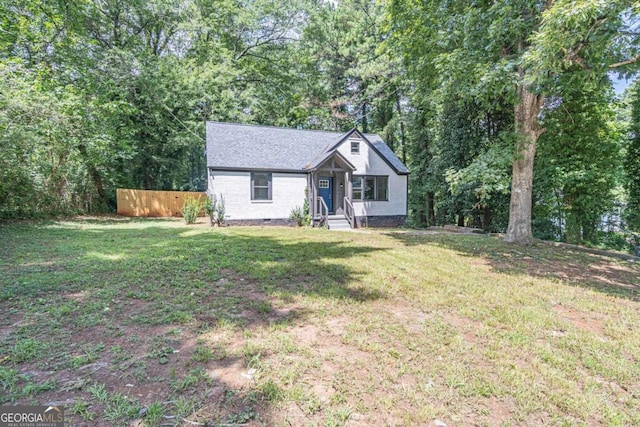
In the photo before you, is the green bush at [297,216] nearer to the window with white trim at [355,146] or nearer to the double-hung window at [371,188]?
the double-hung window at [371,188]

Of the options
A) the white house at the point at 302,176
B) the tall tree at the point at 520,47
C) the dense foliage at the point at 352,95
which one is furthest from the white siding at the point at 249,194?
the tall tree at the point at 520,47

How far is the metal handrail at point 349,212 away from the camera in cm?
1436

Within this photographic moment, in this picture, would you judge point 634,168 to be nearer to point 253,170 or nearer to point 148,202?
point 253,170

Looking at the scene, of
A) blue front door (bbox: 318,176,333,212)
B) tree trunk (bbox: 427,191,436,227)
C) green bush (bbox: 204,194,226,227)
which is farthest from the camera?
tree trunk (bbox: 427,191,436,227)

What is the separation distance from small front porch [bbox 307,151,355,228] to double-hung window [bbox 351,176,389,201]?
2.28ft

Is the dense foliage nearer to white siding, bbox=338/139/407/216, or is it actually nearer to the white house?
white siding, bbox=338/139/407/216

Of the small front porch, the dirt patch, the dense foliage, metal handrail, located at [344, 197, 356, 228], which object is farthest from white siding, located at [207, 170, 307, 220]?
the dirt patch

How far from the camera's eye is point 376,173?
1579 centimetres

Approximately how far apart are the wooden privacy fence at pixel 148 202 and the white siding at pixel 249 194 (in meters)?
7.87

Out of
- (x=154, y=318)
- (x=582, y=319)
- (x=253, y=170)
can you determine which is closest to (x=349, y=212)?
(x=253, y=170)

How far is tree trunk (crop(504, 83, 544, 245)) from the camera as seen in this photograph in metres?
8.25

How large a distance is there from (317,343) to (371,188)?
1360cm

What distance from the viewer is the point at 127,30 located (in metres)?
20.8

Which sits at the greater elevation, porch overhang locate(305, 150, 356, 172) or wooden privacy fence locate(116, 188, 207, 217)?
porch overhang locate(305, 150, 356, 172)
